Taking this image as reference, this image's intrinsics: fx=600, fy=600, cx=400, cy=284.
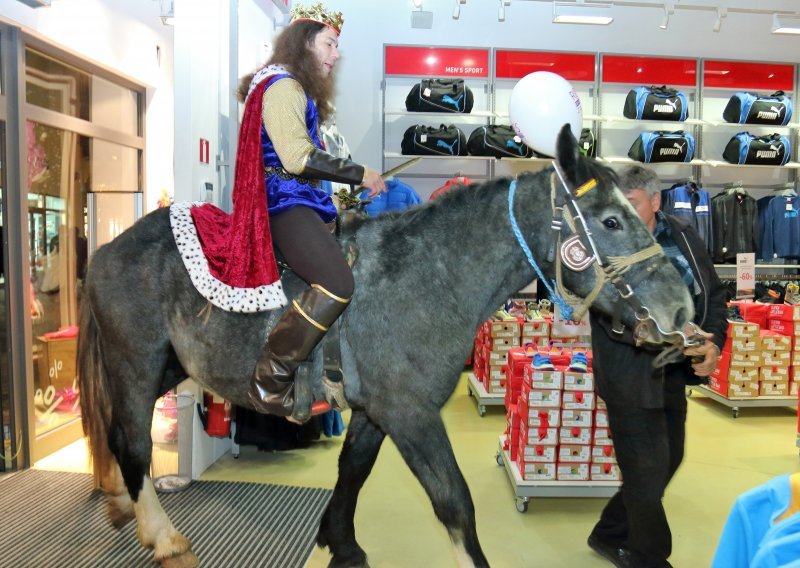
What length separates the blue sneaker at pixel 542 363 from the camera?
3.41 metres

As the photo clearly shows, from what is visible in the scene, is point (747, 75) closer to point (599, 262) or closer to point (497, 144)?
point (497, 144)

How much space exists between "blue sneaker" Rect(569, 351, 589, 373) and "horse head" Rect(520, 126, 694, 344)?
5.26 feet

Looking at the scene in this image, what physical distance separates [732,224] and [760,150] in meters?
0.96

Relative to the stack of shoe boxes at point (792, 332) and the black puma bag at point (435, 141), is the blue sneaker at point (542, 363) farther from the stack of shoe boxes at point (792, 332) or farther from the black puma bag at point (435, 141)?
the black puma bag at point (435, 141)

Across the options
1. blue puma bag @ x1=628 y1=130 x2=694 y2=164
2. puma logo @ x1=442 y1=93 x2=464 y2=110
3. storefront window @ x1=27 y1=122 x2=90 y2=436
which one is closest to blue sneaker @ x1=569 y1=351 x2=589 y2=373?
storefront window @ x1=27 y1=122 x2=90 y2=436

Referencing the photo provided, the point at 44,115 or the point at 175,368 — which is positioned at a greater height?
the point at 44,115

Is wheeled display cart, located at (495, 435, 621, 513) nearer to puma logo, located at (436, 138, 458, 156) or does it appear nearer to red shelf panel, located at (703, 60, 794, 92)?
puma logo, located at (436, 138, 458, 156)

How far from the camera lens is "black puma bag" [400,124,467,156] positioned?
702cm

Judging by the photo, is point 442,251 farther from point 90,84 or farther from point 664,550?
point 90,84

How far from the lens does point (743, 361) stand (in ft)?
17.4

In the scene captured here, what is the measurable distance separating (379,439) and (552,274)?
41.0 inches

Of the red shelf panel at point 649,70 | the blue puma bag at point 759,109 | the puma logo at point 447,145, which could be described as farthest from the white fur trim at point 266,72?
the blue puma bag at point 759,109

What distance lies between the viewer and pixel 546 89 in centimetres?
219

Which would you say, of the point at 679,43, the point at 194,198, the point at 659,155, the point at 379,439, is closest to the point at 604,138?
the point at 659,155
